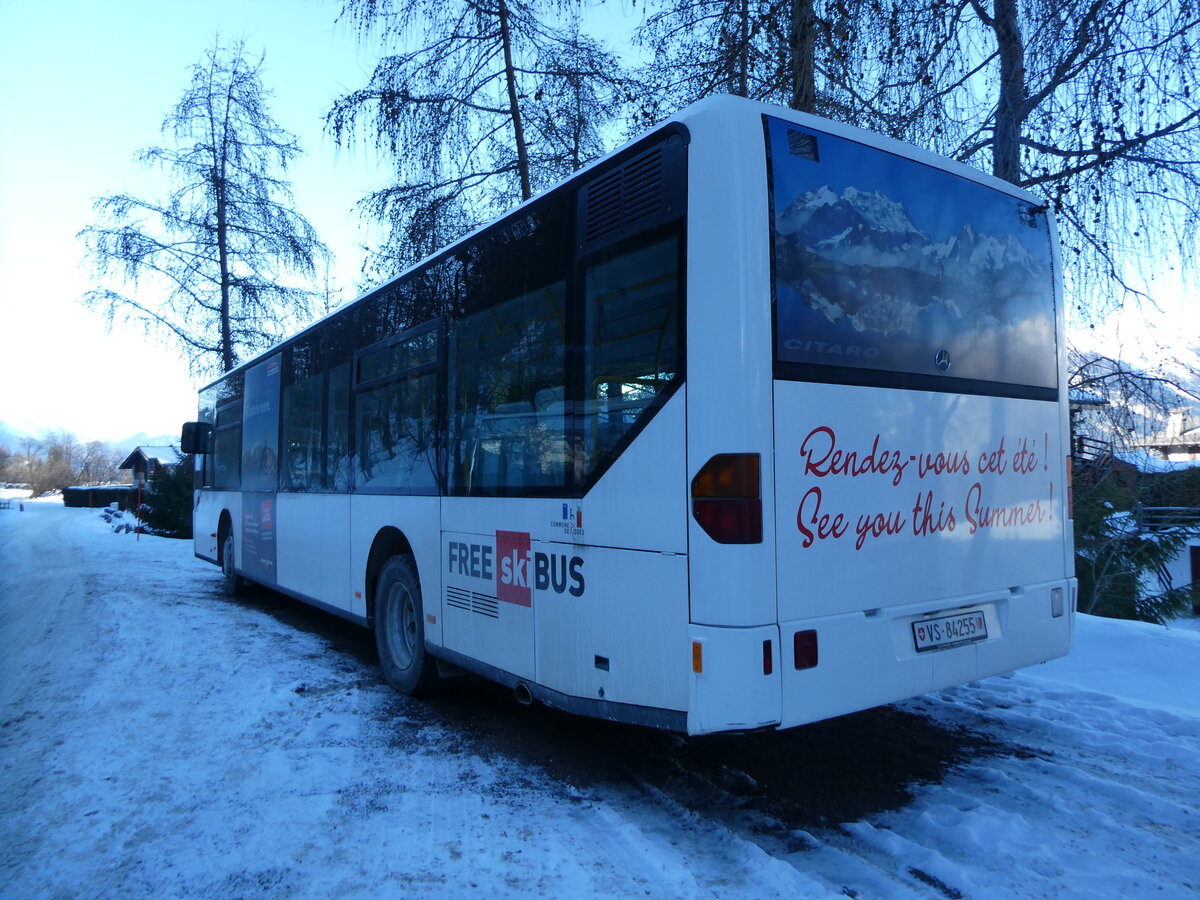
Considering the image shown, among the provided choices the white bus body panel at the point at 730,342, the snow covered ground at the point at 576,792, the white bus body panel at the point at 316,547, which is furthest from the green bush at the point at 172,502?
the white bus body panel at the point at 730,342

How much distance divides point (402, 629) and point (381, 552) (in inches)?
24.4

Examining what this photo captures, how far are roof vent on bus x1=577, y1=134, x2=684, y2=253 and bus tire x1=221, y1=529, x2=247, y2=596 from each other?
8418 millimetres

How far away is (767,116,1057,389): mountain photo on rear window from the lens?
11.4 ft

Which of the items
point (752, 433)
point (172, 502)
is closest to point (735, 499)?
point (752, 433)

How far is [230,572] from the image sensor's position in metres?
10.9

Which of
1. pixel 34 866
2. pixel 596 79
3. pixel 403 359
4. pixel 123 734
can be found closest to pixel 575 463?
pixel 403 359

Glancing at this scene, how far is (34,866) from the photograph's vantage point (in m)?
3.31

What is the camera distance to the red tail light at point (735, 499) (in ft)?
10.5

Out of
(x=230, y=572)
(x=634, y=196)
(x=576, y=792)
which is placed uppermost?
(x=634, y=196)

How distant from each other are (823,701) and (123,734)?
4.21 metres

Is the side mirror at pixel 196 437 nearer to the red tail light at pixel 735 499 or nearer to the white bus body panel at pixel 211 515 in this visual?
the white bus body panel at pixel 211 515

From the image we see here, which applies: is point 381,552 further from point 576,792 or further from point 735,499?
point 735,499

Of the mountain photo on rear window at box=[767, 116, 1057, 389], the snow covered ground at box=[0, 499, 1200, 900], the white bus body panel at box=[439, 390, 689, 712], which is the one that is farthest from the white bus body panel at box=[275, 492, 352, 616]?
the mountain photo on rear window at box=[767, 116, 1057, 389]

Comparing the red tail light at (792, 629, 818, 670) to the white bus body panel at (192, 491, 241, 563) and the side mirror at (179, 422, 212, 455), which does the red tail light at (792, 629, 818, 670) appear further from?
the side mirror at (179, 422, 212, 455)
